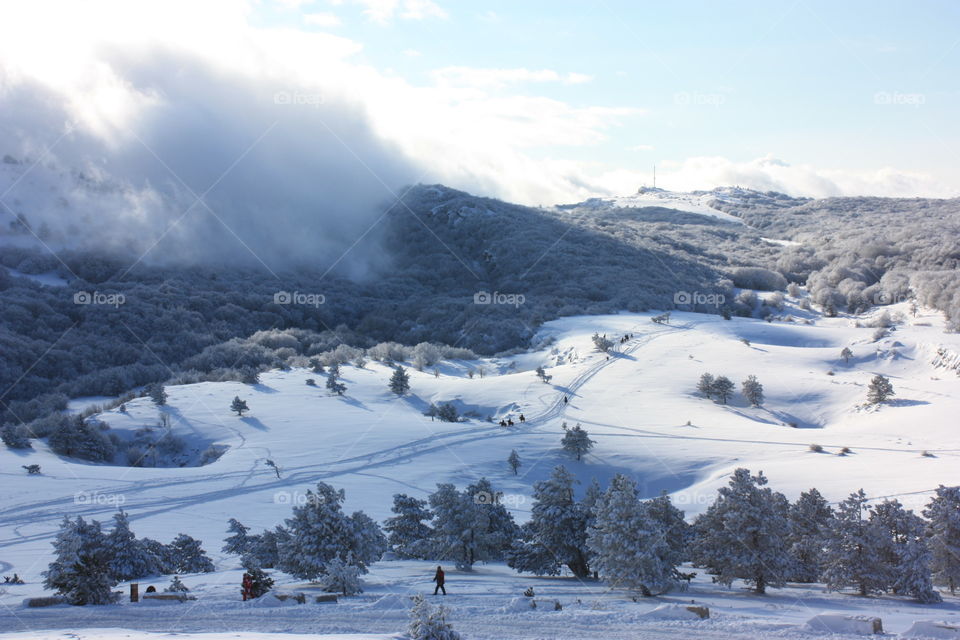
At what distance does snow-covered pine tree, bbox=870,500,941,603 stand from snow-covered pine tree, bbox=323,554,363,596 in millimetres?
11515

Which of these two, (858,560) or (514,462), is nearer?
(858,560)

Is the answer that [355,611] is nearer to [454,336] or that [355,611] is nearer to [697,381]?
[697,381]

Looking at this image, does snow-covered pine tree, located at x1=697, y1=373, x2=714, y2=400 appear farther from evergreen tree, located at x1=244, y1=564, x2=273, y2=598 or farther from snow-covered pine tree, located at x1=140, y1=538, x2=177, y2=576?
evergreen tree, located at x1=244, y1=564, x2=273, y2=598

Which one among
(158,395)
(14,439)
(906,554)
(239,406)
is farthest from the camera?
(158,395)

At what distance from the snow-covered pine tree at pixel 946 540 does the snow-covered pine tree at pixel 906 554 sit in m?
0.63

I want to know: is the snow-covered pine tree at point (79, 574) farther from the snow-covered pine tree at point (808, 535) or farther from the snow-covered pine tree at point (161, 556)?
the snow-covered pine tree at point (808, 535)

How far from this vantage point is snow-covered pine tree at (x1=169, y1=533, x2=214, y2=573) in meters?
18.4

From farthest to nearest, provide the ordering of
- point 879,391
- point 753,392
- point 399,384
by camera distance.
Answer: point 399,384 → point 753,392 → point 879,391

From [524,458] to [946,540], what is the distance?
1805cm

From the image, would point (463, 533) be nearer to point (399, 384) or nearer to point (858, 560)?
point (858, 560)

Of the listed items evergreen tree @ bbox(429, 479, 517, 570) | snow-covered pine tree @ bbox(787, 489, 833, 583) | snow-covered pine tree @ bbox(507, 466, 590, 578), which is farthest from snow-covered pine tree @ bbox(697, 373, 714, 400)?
evergreen tree @ bbox(429, 479, 517, 570)

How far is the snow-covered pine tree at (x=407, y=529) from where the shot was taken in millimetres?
20641

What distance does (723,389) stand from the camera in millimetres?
42594

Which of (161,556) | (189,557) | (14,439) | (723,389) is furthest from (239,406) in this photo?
(723,389)
